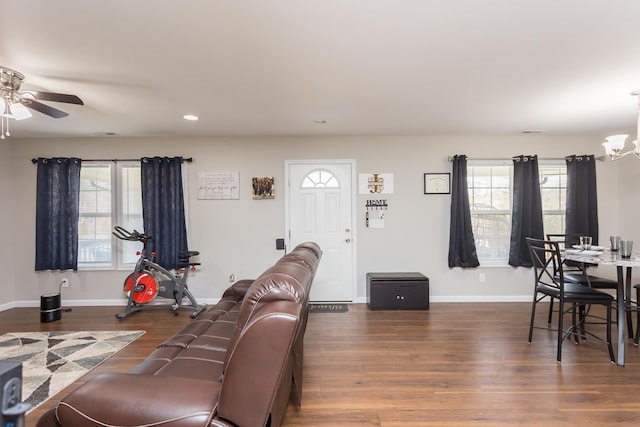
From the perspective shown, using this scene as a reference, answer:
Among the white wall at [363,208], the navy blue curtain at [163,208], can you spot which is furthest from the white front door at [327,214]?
the navy blue curtain at [163,208]

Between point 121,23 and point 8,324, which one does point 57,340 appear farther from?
point 121,23

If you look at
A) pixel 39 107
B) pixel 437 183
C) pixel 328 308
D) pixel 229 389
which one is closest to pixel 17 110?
pixel 39 107

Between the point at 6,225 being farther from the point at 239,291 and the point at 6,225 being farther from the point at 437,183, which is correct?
the point at 437,183

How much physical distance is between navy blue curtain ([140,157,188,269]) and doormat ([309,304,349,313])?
1.96 m

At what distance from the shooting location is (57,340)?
129 inches

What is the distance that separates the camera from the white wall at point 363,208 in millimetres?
4543

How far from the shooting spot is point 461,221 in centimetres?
445

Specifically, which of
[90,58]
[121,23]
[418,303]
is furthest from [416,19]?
[418,303]

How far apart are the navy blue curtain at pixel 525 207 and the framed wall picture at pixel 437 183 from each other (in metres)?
0.90

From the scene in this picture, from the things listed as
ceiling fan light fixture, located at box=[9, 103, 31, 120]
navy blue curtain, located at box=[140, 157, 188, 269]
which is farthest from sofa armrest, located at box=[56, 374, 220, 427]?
navy blue curtain, located at box=[140, 157, 188, 269]

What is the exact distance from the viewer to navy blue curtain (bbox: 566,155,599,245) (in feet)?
14.2

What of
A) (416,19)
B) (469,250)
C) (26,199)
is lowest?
(469,250)

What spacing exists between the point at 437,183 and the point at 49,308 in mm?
5196

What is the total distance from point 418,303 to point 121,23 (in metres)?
4.08
